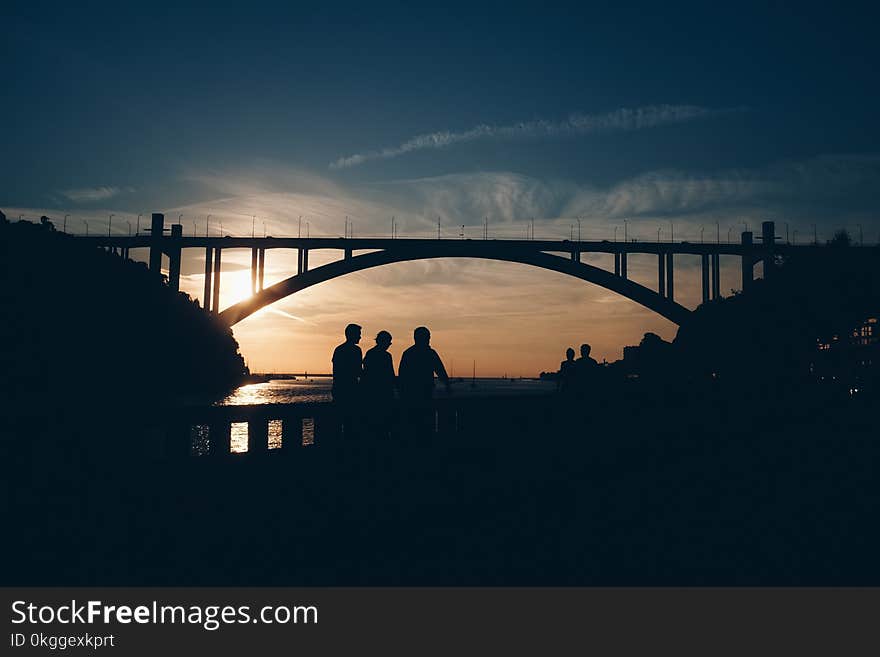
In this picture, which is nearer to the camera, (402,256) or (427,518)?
(427,518)

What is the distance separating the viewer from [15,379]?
102ft

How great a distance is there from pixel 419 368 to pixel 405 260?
49.2 meters

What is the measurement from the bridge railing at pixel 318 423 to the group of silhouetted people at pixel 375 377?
5 centimetres

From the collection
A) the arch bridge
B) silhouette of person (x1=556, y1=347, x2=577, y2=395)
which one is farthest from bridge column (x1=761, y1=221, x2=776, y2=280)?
silhouette of person (x1=556, y1=347, x2=577, y2=395)

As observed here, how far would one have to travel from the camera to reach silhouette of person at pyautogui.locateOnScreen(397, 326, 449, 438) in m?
9.66

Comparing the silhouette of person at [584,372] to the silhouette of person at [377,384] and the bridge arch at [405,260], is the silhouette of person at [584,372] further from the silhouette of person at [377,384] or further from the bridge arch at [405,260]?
the bridge arch at [405,260]

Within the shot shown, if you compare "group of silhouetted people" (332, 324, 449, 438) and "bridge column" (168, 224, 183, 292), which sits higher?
"bridge column" (168, 224, 183, 292)

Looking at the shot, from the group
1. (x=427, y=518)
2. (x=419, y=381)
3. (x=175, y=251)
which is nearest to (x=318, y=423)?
(x=419, y=381)

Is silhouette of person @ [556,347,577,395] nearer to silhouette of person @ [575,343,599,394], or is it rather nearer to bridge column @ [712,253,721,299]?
silhouette of person @ [575,343,599,394]

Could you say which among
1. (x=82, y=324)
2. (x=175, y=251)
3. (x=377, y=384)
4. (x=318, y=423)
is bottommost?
(x=318, y=423)

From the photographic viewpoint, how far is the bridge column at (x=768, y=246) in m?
57.3

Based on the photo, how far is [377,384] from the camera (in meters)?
9.49

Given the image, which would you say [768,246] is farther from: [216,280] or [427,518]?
[427,518]

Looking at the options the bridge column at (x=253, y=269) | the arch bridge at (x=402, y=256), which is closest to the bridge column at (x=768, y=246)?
the arch bridge at (x=402, y=256)
